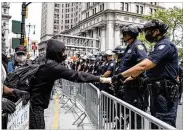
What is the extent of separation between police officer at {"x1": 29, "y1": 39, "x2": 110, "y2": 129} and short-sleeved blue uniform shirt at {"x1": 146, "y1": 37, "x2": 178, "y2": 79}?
1080 mm

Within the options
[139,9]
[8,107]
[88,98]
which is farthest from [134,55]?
[139,9]

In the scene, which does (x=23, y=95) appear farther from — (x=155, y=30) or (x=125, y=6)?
(x=125, y=6)

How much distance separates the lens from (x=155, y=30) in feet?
15.1

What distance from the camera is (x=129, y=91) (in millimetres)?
5242

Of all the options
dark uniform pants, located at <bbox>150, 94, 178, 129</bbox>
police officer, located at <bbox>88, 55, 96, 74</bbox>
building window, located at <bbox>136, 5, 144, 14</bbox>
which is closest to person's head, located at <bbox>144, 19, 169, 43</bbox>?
dark uniform pants, located at <bbox>150, 94, 178, 129</bbox>

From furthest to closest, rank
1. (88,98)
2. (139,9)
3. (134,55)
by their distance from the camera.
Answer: (139,9)
(88,98)
(134,55)

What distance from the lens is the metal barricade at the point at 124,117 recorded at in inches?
111

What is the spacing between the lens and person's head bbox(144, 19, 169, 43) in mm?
4559

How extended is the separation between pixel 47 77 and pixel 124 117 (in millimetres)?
1085

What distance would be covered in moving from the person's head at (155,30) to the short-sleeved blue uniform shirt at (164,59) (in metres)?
0.17

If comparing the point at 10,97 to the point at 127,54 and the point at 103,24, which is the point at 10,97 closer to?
the point at 127,54

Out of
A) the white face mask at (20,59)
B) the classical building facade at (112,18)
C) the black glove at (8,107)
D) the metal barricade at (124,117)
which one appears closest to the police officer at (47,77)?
the black glove at (8,107)

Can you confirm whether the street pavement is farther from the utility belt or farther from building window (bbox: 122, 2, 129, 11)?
building window (bbox: 122, 2, 129, 11)

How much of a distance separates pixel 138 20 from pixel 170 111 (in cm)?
7109
